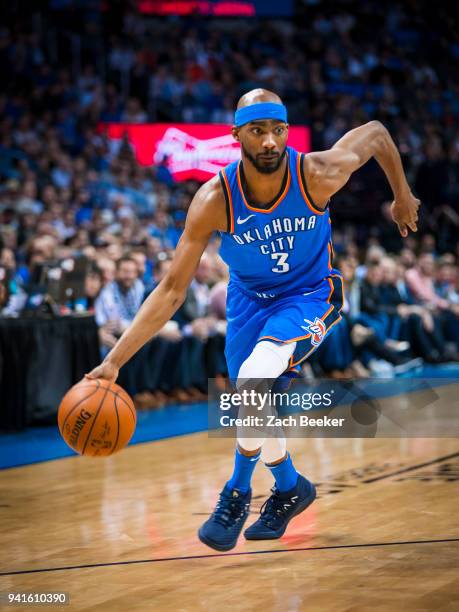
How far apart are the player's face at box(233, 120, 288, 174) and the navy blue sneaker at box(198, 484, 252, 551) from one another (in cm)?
146

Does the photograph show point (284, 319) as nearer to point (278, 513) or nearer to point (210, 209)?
point (210, 209)

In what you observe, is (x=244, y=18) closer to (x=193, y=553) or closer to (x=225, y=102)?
(x=225, y=102)

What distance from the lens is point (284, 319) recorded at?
4418 millimetres

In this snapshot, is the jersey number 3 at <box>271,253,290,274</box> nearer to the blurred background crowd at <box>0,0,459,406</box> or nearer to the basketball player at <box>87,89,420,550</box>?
the basketball player at <box>87,89,420,550</box>

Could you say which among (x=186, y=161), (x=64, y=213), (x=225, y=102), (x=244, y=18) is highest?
(x=244, y=18)

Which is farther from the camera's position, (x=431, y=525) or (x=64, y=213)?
(x=64, y=213)

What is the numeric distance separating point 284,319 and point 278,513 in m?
0.96

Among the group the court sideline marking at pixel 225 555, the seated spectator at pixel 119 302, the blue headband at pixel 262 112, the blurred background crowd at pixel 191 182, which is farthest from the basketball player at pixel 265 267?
the seated spectator at pixel 119 302

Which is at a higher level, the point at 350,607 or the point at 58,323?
the point at 58,323

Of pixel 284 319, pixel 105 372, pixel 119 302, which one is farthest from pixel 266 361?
pixel 119 302

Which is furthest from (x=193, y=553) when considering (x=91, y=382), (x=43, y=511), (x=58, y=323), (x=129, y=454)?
(x=58, y=323)

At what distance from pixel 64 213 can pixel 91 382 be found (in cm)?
816

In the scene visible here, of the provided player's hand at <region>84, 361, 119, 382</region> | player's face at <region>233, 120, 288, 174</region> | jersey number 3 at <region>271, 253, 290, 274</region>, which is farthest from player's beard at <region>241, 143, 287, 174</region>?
player's hand at <region>84, 361, 119, 382</region>

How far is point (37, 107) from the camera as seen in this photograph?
14805 mm
